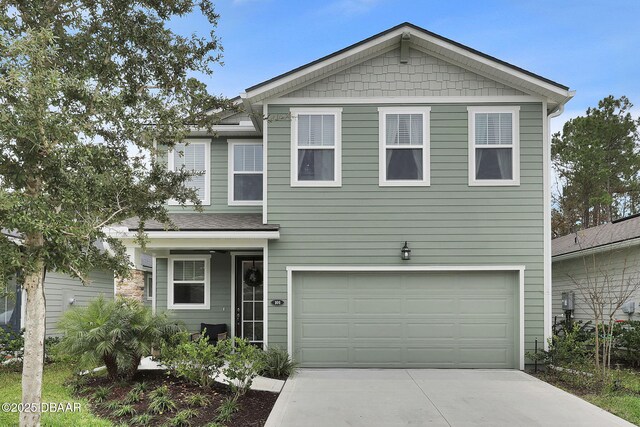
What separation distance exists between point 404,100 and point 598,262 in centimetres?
716

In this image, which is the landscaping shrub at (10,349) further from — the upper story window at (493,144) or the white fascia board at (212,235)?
the upper story window at (493,144)

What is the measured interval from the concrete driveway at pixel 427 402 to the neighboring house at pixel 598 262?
279 cm

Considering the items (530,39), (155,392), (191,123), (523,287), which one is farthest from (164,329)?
(530,39)

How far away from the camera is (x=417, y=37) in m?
10.2

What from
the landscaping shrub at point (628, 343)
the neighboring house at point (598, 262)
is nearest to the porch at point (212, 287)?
the neighboring house at point (598, 262)

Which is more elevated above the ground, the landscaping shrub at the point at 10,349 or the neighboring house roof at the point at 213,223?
the neighboring house roof at the point at 213,223

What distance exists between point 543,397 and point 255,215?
6629mm

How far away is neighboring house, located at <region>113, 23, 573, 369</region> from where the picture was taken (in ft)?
33.2

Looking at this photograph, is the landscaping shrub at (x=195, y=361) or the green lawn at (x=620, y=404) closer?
the green lawn at (x=620, y=404)

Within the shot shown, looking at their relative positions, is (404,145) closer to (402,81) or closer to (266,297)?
(402,81)

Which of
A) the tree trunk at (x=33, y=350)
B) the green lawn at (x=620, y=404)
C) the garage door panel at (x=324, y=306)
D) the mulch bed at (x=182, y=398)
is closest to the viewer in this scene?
the tree trunk at (x=33, y=350)

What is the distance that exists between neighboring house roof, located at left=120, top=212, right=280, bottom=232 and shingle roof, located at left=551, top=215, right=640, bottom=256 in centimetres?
806

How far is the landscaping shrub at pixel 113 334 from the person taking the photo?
299 inches

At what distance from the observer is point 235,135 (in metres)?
11.8
